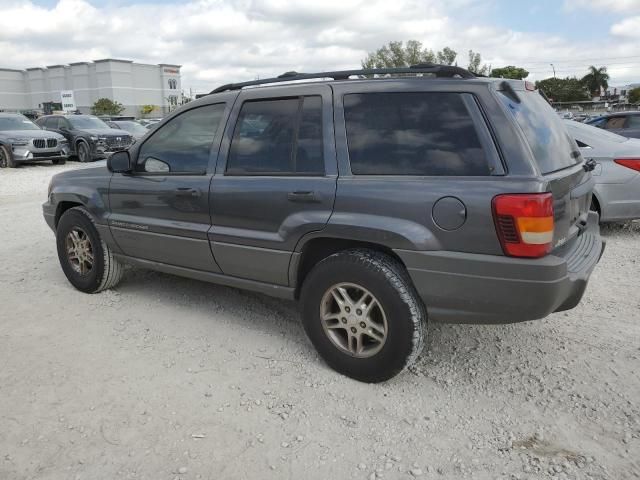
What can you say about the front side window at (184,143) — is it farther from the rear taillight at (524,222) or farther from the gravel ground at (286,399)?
the rear taillight at (524,222)

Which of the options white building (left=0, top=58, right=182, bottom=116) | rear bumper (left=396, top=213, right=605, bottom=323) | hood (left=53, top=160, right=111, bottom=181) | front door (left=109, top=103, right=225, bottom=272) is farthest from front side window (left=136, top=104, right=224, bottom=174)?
white building (left=0, top=58, right=182, bottom=116)

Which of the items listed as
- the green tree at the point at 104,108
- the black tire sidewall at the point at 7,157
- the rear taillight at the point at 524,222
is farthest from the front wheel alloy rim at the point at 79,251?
the green tree at the point at 104,108

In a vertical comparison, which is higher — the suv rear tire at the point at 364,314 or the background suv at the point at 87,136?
the background suv at the point at 87,136

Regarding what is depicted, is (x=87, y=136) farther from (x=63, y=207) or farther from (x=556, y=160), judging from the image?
(x=556, y=160)

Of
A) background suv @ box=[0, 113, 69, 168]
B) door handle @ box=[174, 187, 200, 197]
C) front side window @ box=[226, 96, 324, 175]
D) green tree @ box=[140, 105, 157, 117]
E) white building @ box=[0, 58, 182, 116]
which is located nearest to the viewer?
front side window @ box=[226, 96, 324, 175]

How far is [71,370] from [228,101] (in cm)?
212

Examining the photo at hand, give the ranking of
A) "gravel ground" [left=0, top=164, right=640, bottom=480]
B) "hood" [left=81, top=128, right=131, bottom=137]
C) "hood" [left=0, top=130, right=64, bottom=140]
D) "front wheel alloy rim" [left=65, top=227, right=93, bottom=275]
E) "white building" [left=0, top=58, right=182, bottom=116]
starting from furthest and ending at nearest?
"white building" [left=0, top=58, right=182, bottom=116], "hood" [left=81, top=128, right=131, bottom=137], "hood" [left=0, top=130, right=64, bottom=140], "front wheel alloy rim" [left=65, top=227, right=93, bottom=275], "gravel ground" [left=0, top=164, right=640, bottom=480]

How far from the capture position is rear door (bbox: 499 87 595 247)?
2.83 meters

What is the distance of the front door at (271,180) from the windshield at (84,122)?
16.5 meters

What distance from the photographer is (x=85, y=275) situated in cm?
481

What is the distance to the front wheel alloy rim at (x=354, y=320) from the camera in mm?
3094

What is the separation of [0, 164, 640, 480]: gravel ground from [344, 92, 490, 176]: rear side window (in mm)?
1316

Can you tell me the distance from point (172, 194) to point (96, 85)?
9614 cm

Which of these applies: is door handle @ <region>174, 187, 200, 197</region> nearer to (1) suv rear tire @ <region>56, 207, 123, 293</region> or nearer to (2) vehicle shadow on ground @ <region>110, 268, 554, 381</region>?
(2) vehicle shadow on ground @ <region>110, 268, 554, 381</region>
